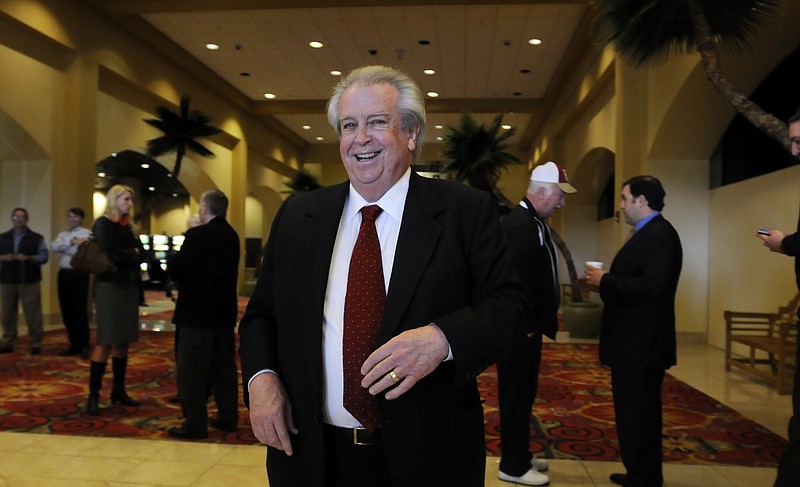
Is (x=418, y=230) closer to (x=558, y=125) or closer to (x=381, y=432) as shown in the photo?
(x=381, y=432)

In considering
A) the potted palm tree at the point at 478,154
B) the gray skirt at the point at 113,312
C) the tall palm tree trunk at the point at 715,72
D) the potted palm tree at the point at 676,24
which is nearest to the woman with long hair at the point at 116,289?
the gray skirt at the point at 113,312

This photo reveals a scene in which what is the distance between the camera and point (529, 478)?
3051mm

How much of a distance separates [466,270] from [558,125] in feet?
43.9

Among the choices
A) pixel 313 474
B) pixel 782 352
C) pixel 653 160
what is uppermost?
pixel 653 160

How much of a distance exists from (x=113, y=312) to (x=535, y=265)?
276 centimetres

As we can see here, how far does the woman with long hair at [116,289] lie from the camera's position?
160 inches

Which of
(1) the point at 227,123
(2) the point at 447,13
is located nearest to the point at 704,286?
(2) the point at 447,13

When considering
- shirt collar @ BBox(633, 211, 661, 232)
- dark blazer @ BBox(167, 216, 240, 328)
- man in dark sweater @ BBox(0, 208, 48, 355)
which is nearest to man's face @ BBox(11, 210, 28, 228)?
man in dark sweater @ BBox(0, 208, 48, 355)

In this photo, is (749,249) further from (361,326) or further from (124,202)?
(361,326)

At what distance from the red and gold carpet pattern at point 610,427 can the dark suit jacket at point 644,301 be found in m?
0.96

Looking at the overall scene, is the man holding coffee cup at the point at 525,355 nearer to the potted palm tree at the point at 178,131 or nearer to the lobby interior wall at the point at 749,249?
the lobby interior wall at the point at 749,249

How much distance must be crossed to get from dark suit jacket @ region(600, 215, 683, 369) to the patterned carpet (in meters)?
0.96

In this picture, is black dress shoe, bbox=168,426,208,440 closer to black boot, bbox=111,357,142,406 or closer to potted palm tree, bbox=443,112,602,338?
black boot, bbox=111,357,142,406

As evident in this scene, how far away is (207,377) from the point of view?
3.73m
